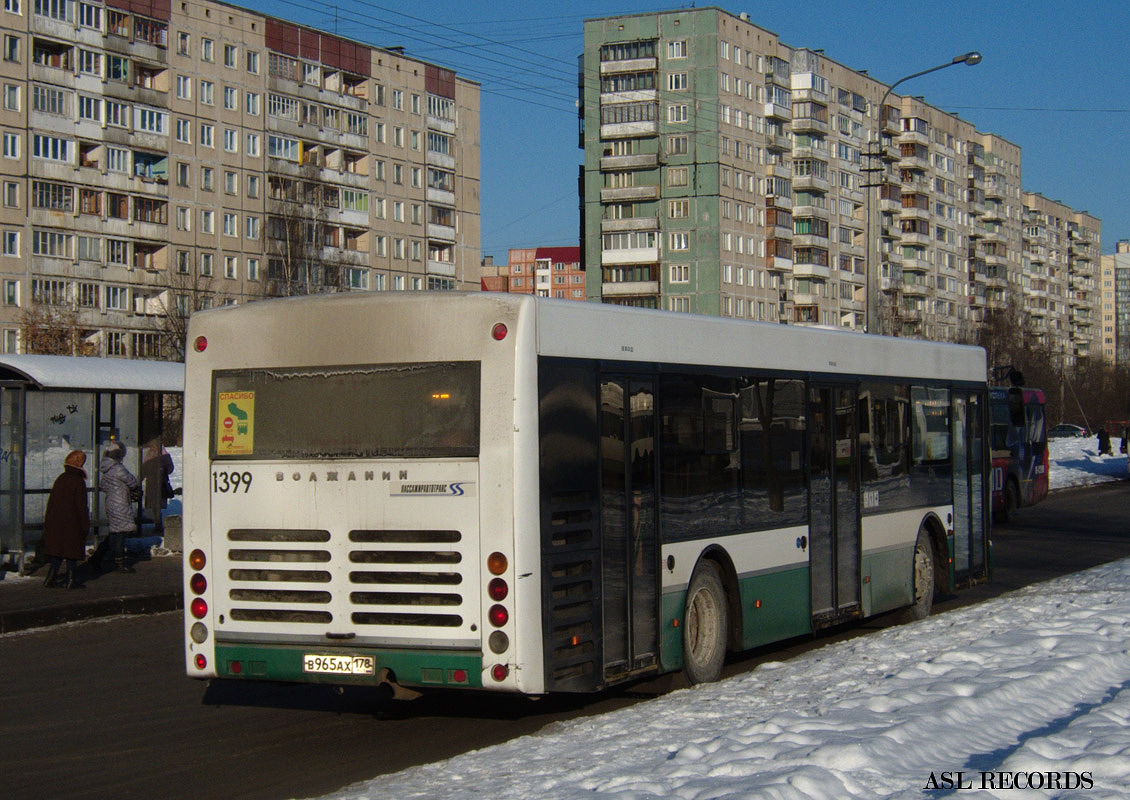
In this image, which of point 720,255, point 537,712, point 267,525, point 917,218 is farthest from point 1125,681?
point 917,218

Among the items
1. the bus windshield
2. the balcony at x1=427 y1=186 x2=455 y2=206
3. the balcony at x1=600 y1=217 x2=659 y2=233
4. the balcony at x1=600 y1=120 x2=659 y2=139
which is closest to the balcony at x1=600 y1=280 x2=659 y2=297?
the balcony at x1=600 y1=217 x2=659 y2=233

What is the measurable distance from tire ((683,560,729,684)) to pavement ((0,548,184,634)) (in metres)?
6.45

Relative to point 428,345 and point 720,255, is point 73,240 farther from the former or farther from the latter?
point 428,345

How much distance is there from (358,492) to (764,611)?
154 inches

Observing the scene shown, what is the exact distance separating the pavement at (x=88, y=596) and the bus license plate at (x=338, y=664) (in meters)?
6.31

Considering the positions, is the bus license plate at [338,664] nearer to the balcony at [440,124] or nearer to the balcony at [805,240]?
the balcony at [440,124]

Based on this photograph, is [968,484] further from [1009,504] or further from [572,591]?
[1009,504]

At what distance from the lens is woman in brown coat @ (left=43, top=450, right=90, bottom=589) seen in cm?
1652

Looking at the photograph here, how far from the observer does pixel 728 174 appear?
9862 centimetres

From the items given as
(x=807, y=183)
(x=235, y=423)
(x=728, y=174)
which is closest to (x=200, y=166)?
(x=728, y=174)

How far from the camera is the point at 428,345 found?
8352mm

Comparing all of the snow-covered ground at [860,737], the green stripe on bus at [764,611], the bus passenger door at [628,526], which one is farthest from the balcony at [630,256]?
the bus passenger door at [628,526]

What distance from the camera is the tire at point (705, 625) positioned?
32.6 feet

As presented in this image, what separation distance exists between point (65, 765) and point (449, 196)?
3570 inches
